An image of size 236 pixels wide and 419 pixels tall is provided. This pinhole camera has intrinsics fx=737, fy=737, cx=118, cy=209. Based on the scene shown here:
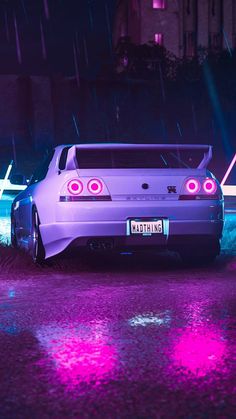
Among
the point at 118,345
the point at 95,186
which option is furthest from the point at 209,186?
the point at 118,345

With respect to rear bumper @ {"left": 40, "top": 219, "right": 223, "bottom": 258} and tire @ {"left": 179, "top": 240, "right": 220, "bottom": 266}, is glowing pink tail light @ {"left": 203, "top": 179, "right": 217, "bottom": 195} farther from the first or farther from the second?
tire @ {"left": 179, "top": 240, "right": 220, "bottom": 266}

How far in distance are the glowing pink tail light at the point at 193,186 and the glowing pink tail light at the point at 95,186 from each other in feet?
3.49

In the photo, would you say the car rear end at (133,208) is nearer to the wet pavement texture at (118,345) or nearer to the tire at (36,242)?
the tire at (36,242)

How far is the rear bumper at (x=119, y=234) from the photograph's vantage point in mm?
8445

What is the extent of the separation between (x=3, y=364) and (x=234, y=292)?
130 inches

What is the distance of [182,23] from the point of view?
58.7m

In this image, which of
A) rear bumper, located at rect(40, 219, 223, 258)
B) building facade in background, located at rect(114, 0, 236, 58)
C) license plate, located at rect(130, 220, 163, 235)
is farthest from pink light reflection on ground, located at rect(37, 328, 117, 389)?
building facade in background, located at rect(114, 0, 236, 58)

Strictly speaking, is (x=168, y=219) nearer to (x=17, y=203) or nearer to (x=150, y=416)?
(x=17, y=203)

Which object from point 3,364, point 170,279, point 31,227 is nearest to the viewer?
point 3,364

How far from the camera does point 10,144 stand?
50.8 m

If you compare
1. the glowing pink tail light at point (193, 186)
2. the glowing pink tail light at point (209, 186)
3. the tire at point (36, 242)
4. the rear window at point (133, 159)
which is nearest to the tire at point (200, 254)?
the glowing pink tail light at point (209, 186)

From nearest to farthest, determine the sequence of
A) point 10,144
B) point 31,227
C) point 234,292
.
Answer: point 234,292 < point 31,227 < point 10,144

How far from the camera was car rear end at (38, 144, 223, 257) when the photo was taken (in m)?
8.46

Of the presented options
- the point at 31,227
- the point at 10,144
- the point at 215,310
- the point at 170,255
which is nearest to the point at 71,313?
the point at 215,310
